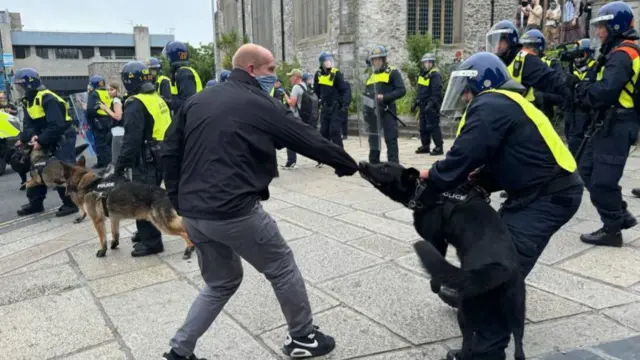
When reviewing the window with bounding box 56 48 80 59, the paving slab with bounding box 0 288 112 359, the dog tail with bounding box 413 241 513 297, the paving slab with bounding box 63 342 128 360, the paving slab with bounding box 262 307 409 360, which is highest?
the window with bounding box 56 48 80 59

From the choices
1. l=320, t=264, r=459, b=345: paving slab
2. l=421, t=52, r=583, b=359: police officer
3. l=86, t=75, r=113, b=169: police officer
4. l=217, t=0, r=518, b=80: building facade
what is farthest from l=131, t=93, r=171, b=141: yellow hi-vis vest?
l=217, t=0, r=518, b=80: building facade

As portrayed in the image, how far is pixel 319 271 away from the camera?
4.62 meters

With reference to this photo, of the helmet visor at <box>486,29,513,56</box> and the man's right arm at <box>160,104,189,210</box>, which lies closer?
the man's right arm at <box>160,104,189,210</box>

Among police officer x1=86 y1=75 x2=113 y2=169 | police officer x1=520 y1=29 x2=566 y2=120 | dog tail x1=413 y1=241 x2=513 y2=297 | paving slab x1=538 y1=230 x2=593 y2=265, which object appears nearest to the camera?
dog tail x1=413 y1=241 x2=513 y2=297

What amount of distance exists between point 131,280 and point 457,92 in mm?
3370

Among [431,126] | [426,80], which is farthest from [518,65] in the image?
[426,80]

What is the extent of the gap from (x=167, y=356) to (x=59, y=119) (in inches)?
220

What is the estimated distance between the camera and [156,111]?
5.38 metres

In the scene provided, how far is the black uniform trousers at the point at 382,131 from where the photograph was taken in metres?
8.98

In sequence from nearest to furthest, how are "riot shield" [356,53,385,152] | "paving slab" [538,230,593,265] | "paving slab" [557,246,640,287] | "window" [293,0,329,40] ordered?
1. "paving slab" [557,246,640,287]
2. "paving slab" [538,230,593,265]
3. "riot shield" [356,53,385,152]
4. "window" [293,0,329,40]

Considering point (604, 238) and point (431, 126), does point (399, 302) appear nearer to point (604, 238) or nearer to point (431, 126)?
point (604, 238)

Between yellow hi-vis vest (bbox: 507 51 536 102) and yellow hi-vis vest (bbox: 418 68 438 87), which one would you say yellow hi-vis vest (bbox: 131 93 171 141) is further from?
yellow hi-vis vest (bbox: 418 68 438 87)

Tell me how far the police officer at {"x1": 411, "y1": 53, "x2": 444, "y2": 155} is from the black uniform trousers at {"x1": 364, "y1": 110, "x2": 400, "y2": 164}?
1.82m

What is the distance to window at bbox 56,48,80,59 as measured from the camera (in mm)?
67062
